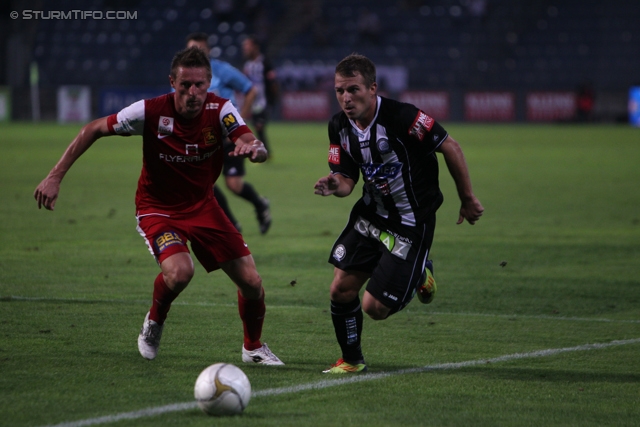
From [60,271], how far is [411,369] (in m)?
4.18

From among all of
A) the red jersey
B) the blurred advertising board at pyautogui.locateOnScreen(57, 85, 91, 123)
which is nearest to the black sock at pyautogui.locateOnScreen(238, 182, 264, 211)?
the red jersey

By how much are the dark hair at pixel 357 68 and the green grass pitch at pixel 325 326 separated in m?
Result: 1.63

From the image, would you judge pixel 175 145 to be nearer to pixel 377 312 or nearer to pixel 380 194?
pixel 380 194

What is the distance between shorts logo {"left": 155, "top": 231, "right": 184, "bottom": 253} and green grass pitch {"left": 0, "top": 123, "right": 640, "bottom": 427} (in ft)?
2.17

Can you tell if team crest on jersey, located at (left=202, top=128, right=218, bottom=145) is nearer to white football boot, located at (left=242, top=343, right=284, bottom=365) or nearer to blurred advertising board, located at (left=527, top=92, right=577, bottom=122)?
white football boot, located at (left=242, top=343, right=284, bottom=365)

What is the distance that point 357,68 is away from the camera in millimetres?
5215

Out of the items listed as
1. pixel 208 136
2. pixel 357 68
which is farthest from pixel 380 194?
pixel 208 136

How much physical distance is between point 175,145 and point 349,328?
4.68 ft

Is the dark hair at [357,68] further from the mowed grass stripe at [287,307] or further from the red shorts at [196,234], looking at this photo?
the mowed grass stripe at [287,307]

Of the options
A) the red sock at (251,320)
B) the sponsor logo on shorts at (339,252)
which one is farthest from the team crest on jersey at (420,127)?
the red sock at (251,320)

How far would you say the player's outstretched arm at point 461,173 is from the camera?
5.36 metres

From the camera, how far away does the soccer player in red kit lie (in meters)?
5.34

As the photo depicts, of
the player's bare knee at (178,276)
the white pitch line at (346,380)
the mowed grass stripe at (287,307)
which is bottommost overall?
the mowed grass stripe at (287,307)

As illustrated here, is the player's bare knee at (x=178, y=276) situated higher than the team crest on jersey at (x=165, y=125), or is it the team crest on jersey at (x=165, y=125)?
the team crest on jersey at (x=165, y=125)
